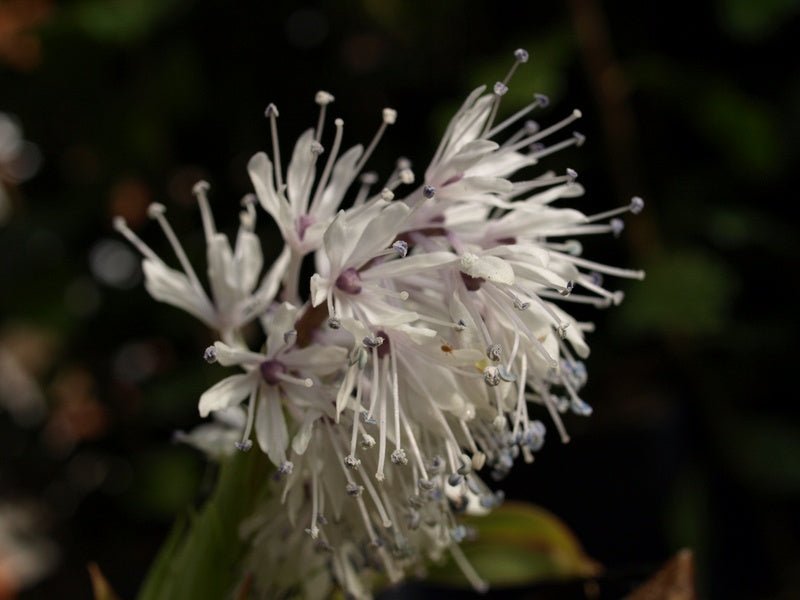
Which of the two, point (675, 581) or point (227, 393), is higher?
point (227, 393)

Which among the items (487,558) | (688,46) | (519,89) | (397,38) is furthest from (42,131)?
(487,558)

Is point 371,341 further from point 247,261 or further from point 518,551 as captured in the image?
point 518,551

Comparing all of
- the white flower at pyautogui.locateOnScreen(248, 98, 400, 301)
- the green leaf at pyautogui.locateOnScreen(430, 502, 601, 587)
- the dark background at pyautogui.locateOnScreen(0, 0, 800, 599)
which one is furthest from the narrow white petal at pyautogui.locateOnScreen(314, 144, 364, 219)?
the dark background at pyautogui.locateOnScreen(0, 0, 800, 599)

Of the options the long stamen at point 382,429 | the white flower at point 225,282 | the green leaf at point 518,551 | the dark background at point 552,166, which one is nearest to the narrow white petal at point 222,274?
the white flower at point 225,282

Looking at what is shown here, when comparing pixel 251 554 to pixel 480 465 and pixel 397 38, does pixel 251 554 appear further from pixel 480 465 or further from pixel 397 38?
pixel 397 38

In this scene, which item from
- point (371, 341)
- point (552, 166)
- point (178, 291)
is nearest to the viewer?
point (371, 341)

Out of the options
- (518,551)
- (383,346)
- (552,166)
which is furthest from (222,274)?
(552,166)

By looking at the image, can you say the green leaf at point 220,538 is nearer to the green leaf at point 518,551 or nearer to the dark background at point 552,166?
the green leaf at point 518,551
